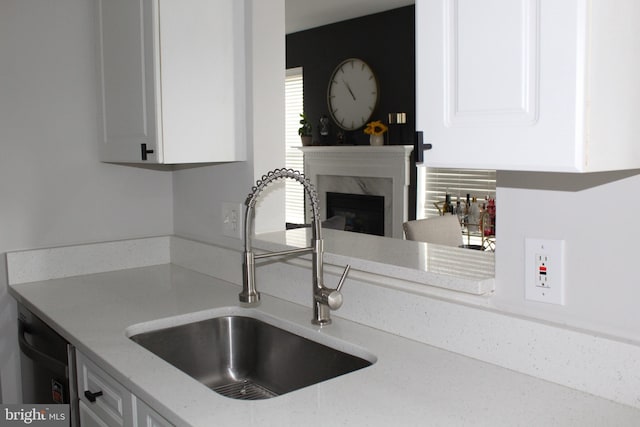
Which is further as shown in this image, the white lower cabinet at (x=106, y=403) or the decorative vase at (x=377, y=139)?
the decorative vase at (x=377, y=139)

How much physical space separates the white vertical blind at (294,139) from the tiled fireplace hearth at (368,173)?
33cm

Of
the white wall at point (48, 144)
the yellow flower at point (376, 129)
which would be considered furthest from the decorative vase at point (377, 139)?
the white wall at point (48, 144)

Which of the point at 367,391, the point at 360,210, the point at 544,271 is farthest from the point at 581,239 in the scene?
the point at 360,210

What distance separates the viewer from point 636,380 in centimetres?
112

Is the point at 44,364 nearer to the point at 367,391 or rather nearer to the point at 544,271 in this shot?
the point at 367,391

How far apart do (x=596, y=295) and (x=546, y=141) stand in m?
0.42

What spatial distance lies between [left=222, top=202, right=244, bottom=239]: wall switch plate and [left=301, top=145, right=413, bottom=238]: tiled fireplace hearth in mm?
3456

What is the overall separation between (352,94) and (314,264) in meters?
4.77

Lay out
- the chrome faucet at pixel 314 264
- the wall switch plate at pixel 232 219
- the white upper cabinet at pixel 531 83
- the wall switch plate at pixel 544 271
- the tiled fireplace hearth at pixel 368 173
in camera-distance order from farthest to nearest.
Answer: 1. the tiled fireplace hearth at pixel 368 173
2. the wall switch plate at pixel 232 219
3. the chrome faucet at pixel 314 264
4. the wall switch plate at pixel 544 271
5. the white upper cabinet at pixel 531 83

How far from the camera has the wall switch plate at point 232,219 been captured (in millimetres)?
2250

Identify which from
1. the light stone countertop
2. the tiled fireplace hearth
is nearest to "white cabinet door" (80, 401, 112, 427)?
the light stone countertop

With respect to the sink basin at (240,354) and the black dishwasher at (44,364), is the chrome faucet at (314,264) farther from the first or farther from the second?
the black dishwasher at (44,364)

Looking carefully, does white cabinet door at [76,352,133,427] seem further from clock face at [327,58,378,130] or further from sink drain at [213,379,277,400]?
clock face at [327,58,378,130]

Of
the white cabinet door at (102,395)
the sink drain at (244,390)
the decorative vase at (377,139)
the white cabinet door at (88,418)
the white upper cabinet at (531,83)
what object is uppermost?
the decorative vase at (377,139)
